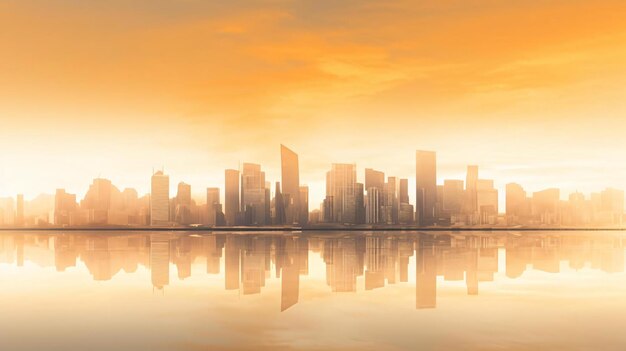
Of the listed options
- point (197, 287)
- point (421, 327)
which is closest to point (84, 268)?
point (197, 287)

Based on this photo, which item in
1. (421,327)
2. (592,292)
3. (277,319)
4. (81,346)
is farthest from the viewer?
(592,292)

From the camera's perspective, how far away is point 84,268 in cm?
6131

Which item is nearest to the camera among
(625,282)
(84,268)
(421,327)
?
(421,327)

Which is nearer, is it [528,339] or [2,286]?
[528,339]

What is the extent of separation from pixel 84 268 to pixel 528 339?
148ft

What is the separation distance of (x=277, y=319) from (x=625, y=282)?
30864mm

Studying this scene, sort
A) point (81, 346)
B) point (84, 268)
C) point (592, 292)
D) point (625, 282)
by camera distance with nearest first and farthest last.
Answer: point (81, 346)
point (592, 292)
point (625, 282)
point (84, 268)

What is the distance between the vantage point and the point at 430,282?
47.3 m

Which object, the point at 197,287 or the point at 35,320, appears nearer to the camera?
the point at 35,320

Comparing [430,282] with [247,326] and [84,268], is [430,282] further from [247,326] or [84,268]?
[84,268]

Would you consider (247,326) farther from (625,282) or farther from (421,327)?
(625,282)

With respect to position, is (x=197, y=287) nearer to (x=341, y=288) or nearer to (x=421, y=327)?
(x=341, y=288)

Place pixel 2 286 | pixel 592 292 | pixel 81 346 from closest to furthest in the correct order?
pixel 81 346 → pixel 592 292 → pixel 2 286

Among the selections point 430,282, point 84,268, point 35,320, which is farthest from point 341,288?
point 84,268
